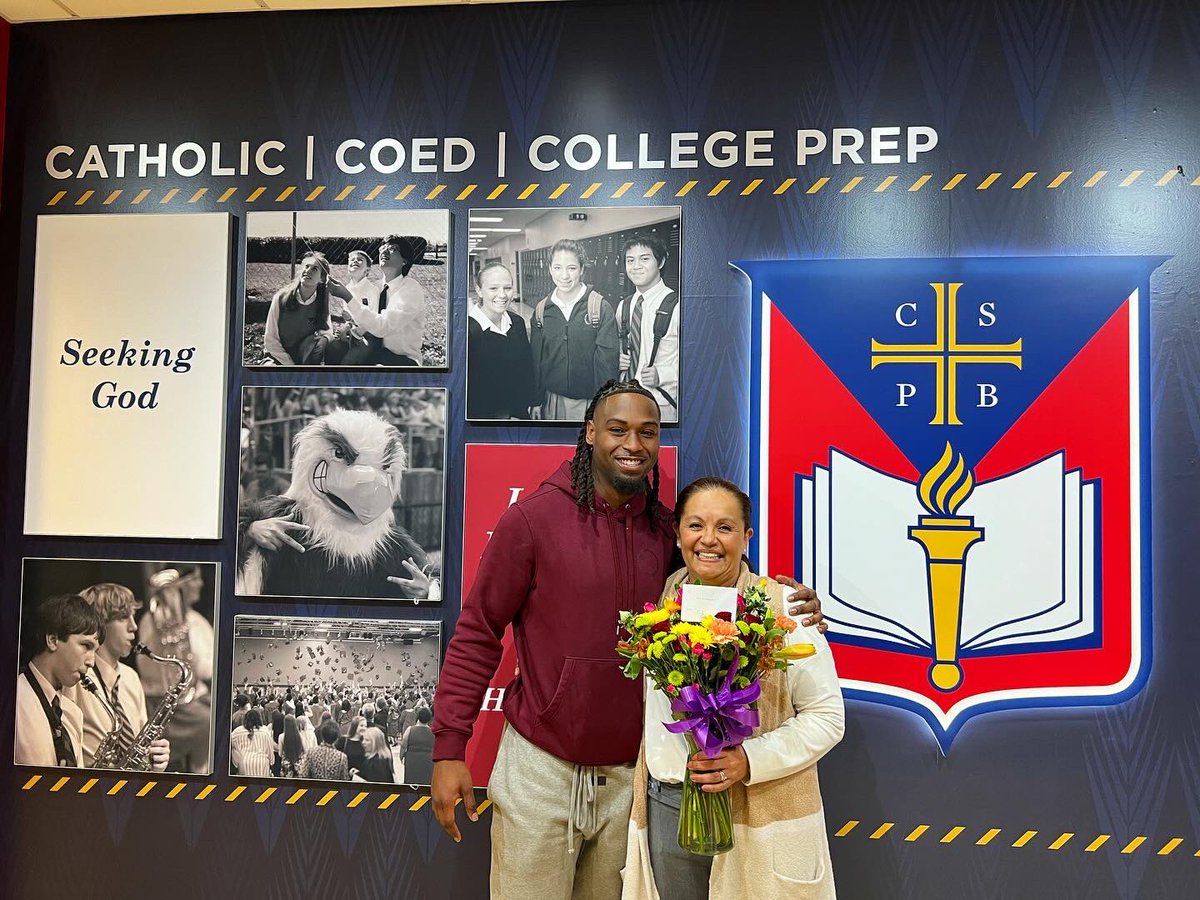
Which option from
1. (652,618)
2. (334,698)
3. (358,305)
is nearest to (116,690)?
(334,698)

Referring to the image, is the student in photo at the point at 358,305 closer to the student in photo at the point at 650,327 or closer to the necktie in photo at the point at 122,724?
the student in photo at the point at 650,327

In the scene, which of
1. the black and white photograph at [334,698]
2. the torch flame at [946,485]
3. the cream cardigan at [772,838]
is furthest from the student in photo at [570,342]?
the cream cardigan at [772,838]

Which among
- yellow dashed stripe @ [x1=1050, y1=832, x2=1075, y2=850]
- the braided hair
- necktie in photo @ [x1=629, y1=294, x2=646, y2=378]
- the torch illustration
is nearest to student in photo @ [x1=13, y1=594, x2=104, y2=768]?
the braided hair

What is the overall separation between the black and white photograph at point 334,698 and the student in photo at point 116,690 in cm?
29

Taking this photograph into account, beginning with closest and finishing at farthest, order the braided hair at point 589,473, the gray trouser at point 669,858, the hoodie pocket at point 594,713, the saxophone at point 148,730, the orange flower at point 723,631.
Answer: the orange flower at point 723,631 < the gray trouser at point 669,858 < the hoodie pocket at point 594,713 < the braided hair at point 589,473 < the saxophone at point 148,730

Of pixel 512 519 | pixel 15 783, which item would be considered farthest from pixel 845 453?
pixel 15 783

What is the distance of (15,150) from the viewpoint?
3.11m

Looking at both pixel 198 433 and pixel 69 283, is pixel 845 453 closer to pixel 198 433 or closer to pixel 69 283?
pixel 198 433

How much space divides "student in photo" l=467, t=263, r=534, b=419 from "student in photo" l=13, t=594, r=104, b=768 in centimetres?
136

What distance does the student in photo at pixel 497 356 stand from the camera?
289 centimetres

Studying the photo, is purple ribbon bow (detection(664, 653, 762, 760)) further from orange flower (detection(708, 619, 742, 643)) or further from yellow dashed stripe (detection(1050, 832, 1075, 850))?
yellow dashed stripe (detection(1050, 832, 1075, 850))

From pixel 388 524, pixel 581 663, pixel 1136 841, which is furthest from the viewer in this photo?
pixel 388 524

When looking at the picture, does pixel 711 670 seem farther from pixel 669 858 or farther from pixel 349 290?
pixel 349 290

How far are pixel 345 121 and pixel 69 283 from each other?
1.00m
